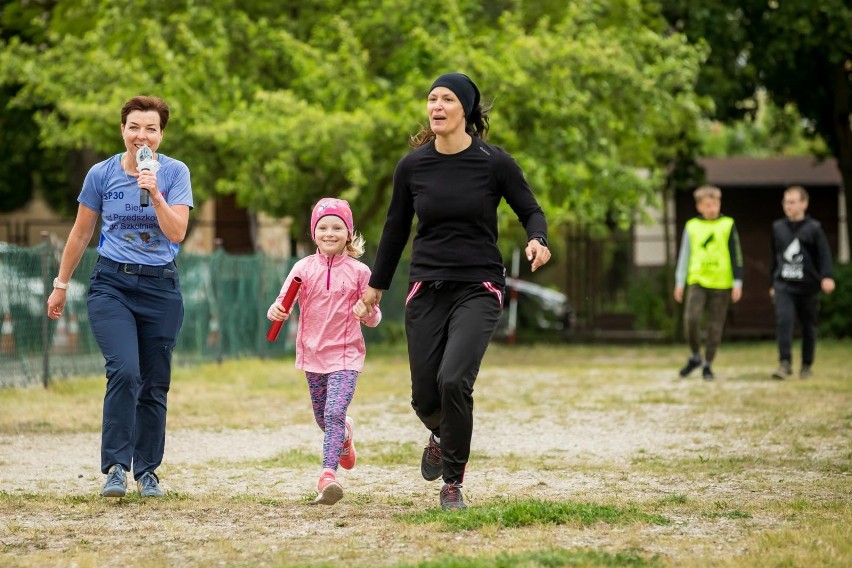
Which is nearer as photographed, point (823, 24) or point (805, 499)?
point (805, 499)

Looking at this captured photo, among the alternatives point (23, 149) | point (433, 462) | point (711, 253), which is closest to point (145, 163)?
point (433, 462)

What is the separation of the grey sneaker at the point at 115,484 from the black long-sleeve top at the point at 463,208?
1.74 meters

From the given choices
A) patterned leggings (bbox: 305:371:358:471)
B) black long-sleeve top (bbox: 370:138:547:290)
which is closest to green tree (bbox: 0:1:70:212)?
patterned leggings (bbox: 305:371:358:471)

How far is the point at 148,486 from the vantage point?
23.8ft

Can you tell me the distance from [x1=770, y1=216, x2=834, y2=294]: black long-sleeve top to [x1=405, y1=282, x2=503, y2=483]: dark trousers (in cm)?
890

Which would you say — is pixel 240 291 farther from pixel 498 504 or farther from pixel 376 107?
pixel 498 504

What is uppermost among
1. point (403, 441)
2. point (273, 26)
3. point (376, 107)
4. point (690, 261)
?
point (273, 26)

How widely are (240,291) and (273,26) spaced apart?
5.71 metres

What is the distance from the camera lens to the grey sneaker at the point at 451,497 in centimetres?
661

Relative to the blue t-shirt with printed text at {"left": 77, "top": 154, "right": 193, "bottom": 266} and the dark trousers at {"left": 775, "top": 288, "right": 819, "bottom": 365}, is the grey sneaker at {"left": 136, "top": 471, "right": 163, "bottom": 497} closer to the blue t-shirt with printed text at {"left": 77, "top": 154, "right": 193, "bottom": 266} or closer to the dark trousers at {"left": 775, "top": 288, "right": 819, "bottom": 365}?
the blue t-shirt with printed text at {"left": 77, "top": 154, "right": 193, "bottom": 266}

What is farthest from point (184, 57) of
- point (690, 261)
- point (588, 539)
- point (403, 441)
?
point (588, 539)

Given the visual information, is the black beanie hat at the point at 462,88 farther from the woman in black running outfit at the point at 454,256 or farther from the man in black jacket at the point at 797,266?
the man in black jacket at the point at 797,266

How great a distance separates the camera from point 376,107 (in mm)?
20562

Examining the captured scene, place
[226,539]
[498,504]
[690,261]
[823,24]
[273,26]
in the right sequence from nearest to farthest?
[226,539] < [498,504] < [690,261] < [273,26] < [823,24]
